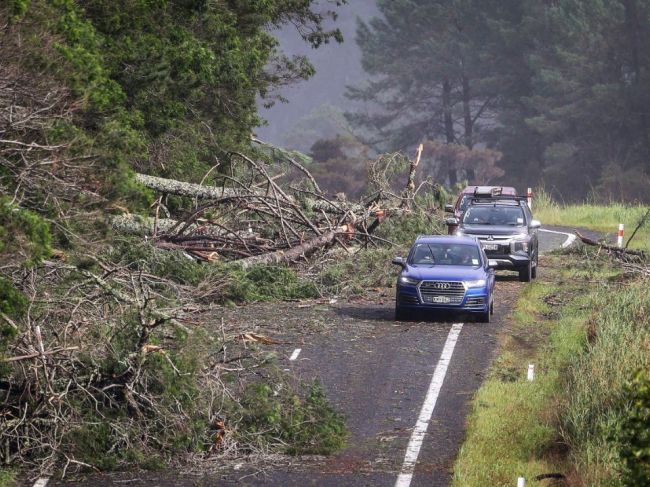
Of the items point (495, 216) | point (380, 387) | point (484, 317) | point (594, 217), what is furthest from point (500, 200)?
point (594, 217)

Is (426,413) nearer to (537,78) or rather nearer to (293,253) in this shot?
(293,253)

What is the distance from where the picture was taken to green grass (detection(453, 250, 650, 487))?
1202cm

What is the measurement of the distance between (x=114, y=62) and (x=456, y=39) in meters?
56.8

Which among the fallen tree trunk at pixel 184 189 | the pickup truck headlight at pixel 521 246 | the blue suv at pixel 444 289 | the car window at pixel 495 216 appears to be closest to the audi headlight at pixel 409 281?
the blue suv at pixel 444 289

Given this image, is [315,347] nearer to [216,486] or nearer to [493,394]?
[493,394]

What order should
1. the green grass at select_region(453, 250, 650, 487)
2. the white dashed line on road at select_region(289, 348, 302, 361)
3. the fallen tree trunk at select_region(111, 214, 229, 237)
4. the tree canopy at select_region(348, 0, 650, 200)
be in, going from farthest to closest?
the tree canopy at select_region(348, 0, 650, 200) < the fallen tree trunk at select_region(111, 214, 229, 237) < the white dashed line on road at select_region(289, 348, 302, 361) < the green grass at select_region(453, 250, 650, 487)

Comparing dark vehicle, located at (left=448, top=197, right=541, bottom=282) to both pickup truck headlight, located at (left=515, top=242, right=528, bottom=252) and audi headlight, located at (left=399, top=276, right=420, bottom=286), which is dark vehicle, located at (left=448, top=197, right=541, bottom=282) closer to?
pickup truck headlight, located at (left=515, top=242, right=528, bottom=252)

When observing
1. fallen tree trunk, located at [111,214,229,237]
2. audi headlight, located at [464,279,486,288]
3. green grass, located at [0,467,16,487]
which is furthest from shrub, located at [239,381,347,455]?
fallen tree trunk, located at [111,214,229,237]

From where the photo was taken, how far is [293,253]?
25609 millimetres

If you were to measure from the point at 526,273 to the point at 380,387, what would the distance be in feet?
36.5

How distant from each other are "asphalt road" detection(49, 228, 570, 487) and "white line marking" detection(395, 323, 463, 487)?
0.4 inches

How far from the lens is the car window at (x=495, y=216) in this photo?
1113 inches

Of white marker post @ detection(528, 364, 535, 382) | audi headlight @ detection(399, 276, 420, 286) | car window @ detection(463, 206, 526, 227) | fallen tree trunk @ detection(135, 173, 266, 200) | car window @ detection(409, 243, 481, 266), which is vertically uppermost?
fallen tree trunk @ detection(135, 173, 266, 200)

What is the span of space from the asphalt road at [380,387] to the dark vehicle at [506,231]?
1.37 m
